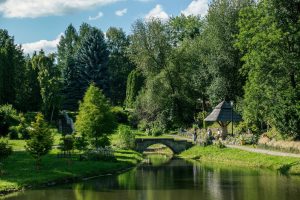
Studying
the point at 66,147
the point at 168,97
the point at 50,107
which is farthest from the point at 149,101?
the point at 66,147

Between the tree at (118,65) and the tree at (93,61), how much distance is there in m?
3.75

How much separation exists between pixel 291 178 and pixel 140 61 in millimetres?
51042

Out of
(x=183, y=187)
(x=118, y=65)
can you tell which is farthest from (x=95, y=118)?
(x=118, y=65)

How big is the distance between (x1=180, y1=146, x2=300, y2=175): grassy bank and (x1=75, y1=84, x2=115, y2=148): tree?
1254 cm

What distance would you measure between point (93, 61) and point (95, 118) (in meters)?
51.7

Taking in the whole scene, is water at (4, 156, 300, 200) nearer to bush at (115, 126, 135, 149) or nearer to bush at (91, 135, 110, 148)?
bush at (91, 135, 110, 148)

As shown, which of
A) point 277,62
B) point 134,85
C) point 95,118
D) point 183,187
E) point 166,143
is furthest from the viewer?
point 134,85

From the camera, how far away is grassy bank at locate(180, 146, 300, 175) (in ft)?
148

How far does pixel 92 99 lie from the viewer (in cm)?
5612

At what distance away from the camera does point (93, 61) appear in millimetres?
105500

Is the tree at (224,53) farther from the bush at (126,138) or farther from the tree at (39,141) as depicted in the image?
the tree at (39,141)

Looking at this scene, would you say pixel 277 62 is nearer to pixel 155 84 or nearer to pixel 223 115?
pixel 223 115

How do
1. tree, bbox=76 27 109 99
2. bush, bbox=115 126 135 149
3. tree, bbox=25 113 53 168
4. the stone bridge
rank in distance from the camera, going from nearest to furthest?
tree, bbox=25 113 53 168 < bush, bbox=115 126 135 149 < the stone bridge < tree, bbox=76 27 109 99

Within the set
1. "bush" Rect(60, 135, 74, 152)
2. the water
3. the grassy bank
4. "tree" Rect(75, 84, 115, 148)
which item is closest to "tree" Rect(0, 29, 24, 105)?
"tree" Rect(75, 84, 115, 148)
